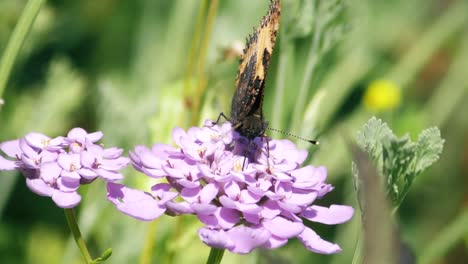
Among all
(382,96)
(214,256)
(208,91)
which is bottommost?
(214,256)

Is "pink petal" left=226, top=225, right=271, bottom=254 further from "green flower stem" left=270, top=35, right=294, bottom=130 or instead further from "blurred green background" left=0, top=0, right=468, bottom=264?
"green flower stem" left=270, top=35, right=294, bottom=130

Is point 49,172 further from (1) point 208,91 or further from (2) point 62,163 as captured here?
(1) point 208,91

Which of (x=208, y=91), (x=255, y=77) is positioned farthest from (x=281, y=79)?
(x=255, y=77)

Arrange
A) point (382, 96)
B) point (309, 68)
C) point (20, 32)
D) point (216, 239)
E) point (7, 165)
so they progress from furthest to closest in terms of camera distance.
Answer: point (382, 96) → point (309, 68) → point (20, 32) → point (7, 165) → point (216, 239)

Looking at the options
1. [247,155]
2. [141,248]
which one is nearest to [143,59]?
[141,248]

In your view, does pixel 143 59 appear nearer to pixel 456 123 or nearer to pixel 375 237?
pixel 456 123

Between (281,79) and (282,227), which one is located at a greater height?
(281,79)

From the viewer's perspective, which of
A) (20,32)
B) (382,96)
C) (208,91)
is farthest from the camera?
(382,96)
